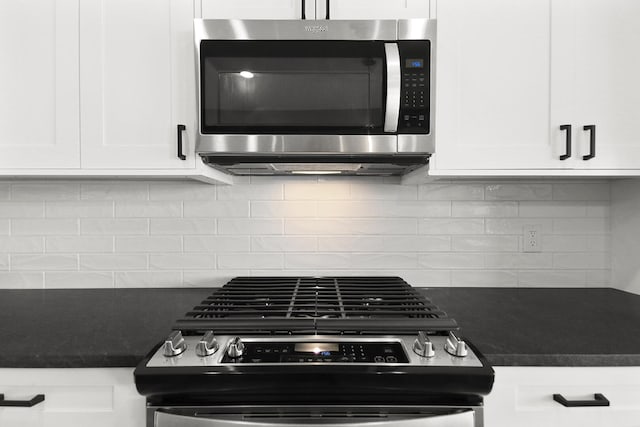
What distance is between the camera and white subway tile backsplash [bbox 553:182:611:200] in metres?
1.80

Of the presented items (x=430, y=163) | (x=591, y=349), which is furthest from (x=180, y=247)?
(x=591, y=349)

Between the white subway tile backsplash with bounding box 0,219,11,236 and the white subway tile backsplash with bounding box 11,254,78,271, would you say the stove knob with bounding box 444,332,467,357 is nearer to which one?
the white subway tile backsplash with bounding box 11,254,78,271

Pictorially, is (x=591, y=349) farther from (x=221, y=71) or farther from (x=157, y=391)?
(x=221, y=71)

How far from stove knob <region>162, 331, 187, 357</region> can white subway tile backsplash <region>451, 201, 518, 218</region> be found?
1216 mm

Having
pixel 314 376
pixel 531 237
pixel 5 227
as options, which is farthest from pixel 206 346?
pixel 531 237

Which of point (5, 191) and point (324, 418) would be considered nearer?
point (324, 418)

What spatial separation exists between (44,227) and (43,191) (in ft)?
0.49

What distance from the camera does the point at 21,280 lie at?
1806mm

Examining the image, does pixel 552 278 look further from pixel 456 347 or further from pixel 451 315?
pixel 456 347

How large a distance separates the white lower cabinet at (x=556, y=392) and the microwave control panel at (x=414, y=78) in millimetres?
804

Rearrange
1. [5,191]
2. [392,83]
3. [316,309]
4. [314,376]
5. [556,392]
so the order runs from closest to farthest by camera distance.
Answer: [314,376] → [556,392] → [316,309] → [392,83] → [5,191]

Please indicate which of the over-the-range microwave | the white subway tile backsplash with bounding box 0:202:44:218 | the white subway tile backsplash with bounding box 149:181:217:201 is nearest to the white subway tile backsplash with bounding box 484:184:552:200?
the over-the-range microwave

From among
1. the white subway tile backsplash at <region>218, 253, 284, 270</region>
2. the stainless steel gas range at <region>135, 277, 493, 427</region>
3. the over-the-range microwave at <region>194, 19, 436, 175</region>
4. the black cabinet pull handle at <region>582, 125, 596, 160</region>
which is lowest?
the stainless steel gas range at <region>135, 277, 493, 427</region>

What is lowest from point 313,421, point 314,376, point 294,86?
point 313,421
